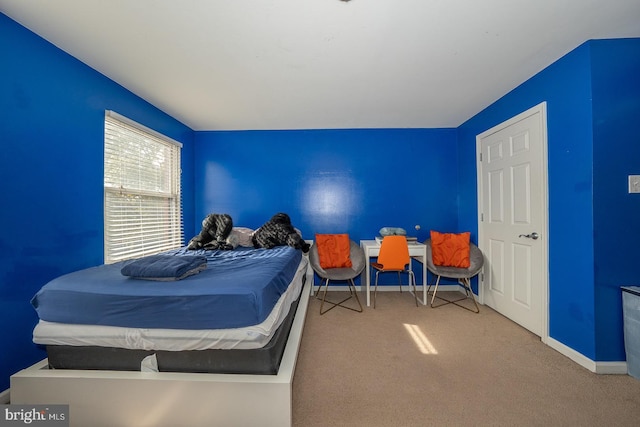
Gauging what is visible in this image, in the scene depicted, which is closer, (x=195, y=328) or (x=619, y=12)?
(x=195, y=328)

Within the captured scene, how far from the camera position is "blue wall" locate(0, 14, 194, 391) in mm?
1645

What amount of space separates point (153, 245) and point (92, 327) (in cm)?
179

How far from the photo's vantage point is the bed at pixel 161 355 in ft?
4.40

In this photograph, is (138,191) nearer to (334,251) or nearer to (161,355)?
(161,355)

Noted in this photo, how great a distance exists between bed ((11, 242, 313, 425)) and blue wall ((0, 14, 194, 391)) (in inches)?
18.0

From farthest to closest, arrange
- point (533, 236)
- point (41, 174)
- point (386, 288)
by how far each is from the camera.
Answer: point (386, 288)
point (533, 236)
point (41, 174)

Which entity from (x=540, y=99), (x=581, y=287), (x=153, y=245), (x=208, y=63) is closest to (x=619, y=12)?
(x=540, y=99)

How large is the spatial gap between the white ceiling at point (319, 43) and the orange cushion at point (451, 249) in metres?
1.70

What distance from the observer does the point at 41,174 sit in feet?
6.01

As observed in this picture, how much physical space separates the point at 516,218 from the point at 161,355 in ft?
10.9

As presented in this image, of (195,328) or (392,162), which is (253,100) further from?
(195,328)

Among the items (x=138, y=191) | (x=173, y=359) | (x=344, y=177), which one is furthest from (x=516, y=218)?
(x=138, y=191)

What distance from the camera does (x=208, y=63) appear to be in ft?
7.14

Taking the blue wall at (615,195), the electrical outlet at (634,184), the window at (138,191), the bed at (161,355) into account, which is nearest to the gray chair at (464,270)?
the blue wall at (615,195)
